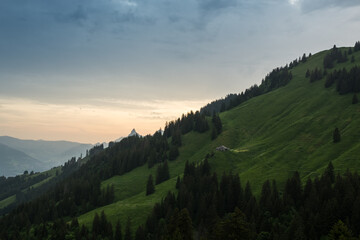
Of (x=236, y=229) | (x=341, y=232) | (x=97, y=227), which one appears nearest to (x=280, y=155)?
(x=341, y=232)

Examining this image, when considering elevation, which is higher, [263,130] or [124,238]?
[263,130]

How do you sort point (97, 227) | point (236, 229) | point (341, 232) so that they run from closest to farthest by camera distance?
point (236, 229), point (341, 232), point (97, 227)

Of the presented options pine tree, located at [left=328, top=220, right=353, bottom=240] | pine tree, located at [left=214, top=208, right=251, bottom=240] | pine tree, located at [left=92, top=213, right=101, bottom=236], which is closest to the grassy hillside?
pine tree, located at [left=92, top=213, right=101, bottom=236]

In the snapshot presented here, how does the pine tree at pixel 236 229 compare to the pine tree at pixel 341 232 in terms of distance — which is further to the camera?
the pine tree at pixel 341 232

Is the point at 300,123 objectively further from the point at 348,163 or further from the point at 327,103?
the point at 348,163

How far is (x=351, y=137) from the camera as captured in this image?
13162 centimetres

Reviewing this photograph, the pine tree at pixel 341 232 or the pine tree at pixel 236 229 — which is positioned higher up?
the pine tree at pixel 236 229

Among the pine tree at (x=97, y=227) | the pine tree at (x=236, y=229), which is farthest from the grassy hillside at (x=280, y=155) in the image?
the pine tree at (x=236, y=229)

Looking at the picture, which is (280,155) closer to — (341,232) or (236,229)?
(341,232)

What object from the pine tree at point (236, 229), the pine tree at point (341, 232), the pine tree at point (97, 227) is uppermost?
the pine tree at point (236, 229)

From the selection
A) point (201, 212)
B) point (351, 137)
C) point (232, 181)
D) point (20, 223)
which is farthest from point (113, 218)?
point (351, 137)

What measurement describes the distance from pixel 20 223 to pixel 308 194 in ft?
468

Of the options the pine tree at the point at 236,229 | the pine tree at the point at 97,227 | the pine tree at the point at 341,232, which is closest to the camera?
the pine tree at the point at 236,229

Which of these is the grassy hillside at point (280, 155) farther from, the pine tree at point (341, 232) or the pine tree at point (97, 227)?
the pine tree at point (341, 232)
